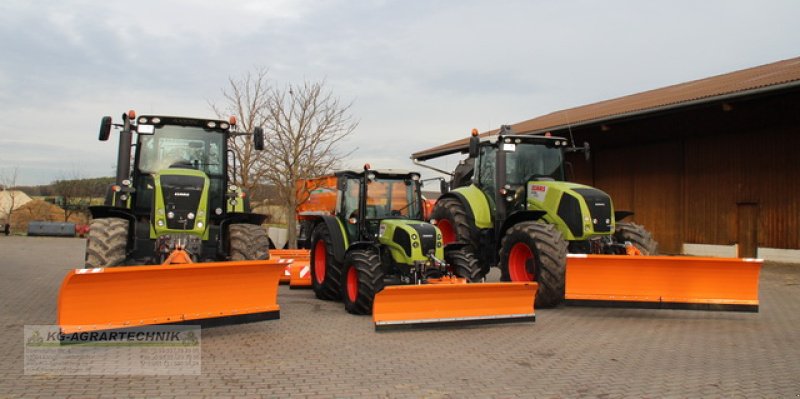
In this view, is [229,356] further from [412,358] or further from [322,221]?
[322,221]

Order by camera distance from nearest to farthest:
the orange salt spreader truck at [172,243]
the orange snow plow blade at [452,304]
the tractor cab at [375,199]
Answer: the orange salt spreader truck at [172,243], the orange snow plow blade at [452,304], the tractor cab at [375,199]

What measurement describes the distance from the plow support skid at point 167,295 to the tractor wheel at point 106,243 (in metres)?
1.20

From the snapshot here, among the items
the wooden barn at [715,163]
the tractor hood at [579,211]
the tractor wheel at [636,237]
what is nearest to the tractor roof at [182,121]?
the tractor hood at [579,211]

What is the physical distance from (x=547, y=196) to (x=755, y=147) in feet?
33.7

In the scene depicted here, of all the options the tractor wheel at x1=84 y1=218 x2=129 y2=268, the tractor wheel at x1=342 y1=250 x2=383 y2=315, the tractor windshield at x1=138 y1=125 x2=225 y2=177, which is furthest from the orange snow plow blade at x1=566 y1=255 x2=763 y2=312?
the tractor wheel at x1=84 y1=218 x2=129 y2=268

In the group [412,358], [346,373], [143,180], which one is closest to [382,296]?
[412,358]

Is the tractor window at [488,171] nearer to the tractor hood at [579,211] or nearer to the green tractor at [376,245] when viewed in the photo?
the tractor hood at [579,211]

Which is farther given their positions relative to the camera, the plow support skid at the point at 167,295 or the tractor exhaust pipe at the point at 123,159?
the tractor exhaust pipe at the point at 123,159

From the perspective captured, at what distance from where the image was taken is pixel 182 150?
28.0 feet

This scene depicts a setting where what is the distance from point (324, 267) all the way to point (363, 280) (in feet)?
6.71

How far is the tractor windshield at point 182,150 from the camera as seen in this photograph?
330 inches

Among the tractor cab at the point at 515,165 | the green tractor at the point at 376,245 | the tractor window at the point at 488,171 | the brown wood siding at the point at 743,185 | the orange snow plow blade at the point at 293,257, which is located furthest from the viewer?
the brown wood siding at the point at 743,185

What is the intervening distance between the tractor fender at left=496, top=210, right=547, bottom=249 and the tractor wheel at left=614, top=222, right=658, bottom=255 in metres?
1.28

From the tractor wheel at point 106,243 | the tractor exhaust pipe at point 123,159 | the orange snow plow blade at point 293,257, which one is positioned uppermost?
the tractor exhaust pipe at point 123,159
